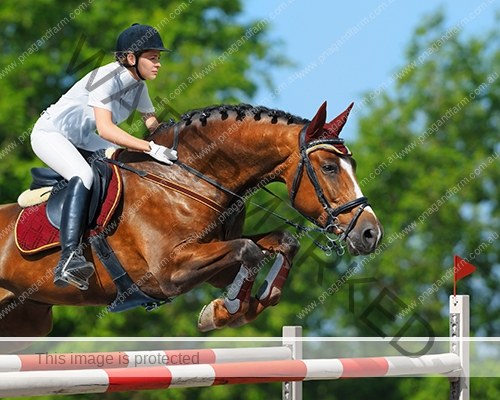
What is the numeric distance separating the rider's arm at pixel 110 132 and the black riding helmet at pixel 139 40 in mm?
407

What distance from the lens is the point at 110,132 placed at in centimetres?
521

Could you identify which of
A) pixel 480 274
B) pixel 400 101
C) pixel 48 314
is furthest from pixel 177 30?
pixel 48 314

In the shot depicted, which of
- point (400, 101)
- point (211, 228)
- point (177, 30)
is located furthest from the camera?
point (400, 101)

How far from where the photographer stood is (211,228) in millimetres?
5348

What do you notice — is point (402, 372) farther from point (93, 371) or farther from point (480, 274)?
point (480, 274)

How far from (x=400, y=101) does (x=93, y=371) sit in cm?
1961

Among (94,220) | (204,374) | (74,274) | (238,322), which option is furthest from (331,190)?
(74,274)

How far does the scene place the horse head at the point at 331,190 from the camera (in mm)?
5070

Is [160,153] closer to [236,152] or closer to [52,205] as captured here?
[236,152]

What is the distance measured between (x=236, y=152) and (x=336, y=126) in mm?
653

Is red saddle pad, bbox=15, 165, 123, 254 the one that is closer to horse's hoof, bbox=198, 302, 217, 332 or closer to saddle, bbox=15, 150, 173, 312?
saddle, bbox=15, 150, 173, 312

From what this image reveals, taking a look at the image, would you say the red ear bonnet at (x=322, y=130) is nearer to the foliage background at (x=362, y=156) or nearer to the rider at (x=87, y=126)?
the rider at (x=87, y=126)

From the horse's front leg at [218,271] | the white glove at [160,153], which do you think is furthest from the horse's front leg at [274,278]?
the white glove at [160,153]

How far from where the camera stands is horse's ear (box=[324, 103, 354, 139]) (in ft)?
17.6
